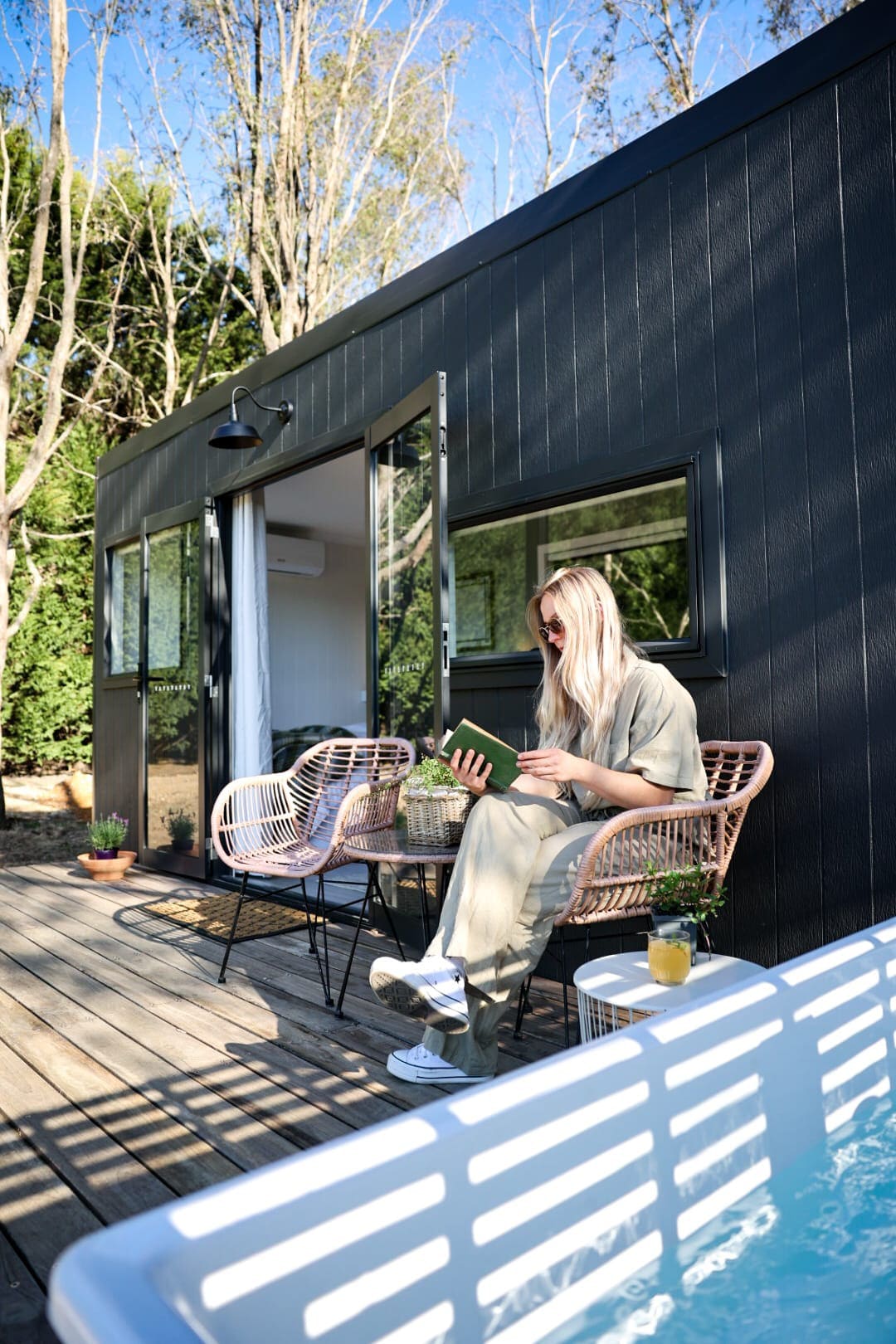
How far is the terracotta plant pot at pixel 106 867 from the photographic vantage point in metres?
5.03

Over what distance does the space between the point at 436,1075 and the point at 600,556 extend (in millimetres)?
1696

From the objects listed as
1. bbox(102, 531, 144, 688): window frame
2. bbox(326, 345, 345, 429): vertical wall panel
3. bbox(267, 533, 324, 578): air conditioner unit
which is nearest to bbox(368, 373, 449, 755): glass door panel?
bbox(326, 345, 345, 429): vertical wall panel

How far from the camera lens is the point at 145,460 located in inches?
239

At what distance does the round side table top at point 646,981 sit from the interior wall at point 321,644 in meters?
5.16

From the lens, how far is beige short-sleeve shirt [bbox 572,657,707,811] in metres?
2.16

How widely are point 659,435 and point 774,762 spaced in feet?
3.35

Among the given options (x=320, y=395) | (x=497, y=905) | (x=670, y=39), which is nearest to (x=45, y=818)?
(x=320, y=395)

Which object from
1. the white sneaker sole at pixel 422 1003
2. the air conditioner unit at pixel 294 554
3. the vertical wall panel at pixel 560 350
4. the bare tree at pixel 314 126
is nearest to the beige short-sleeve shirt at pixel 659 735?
the white sneaker sole at pixel 422 1003

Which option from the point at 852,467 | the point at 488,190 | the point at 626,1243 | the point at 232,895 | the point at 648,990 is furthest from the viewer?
the point at 488,190

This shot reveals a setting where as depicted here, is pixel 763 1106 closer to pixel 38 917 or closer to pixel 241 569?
pixel 38 917

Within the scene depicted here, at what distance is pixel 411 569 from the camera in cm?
353

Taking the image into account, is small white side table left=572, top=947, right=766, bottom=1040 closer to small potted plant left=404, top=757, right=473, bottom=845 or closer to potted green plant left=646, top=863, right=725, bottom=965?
potted green plant left=646, top=863, right=725, bottom=965

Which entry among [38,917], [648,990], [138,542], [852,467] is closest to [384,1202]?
[648,990]

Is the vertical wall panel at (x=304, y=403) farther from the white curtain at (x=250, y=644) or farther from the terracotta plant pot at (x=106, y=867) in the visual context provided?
the terracotta plant pot at (x=106, y=867)
